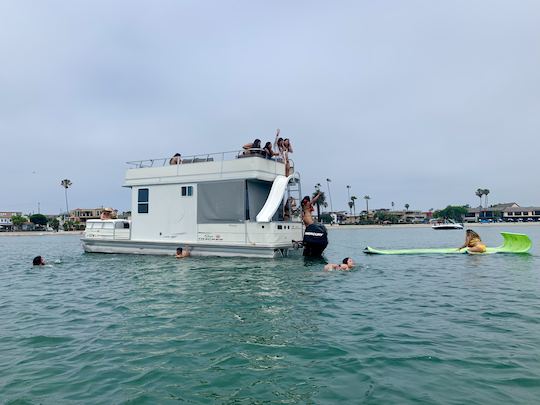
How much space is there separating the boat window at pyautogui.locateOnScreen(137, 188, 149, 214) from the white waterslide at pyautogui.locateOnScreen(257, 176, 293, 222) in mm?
7058

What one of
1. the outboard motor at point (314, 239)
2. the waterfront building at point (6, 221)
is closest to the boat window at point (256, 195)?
the outboard motor at point (314, 239)

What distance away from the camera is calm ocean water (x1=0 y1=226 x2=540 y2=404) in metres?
4.46

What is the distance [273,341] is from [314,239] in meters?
11.5

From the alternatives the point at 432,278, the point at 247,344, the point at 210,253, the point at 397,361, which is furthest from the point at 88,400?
the point at 210,253

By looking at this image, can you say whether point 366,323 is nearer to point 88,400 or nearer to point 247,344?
point 247,344

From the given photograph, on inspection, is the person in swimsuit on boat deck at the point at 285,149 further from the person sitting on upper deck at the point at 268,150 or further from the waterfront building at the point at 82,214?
the waterfront building at the point at 82,214

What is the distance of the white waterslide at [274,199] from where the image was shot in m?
17.5

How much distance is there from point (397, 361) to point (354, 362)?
23.8 inches

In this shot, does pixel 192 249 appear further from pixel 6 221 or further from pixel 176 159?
pixel 6 221

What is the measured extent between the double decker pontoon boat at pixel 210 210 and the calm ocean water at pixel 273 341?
19.4 ft

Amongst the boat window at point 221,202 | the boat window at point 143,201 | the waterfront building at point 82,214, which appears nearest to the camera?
the boat window at point 221,202

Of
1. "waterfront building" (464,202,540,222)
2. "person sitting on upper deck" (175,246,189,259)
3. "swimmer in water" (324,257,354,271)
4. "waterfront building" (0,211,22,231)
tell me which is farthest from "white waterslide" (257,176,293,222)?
"waterfront building" (464,202,540,222)

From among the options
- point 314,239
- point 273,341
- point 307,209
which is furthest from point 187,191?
point 273,341

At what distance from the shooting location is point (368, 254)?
22.9 metres
